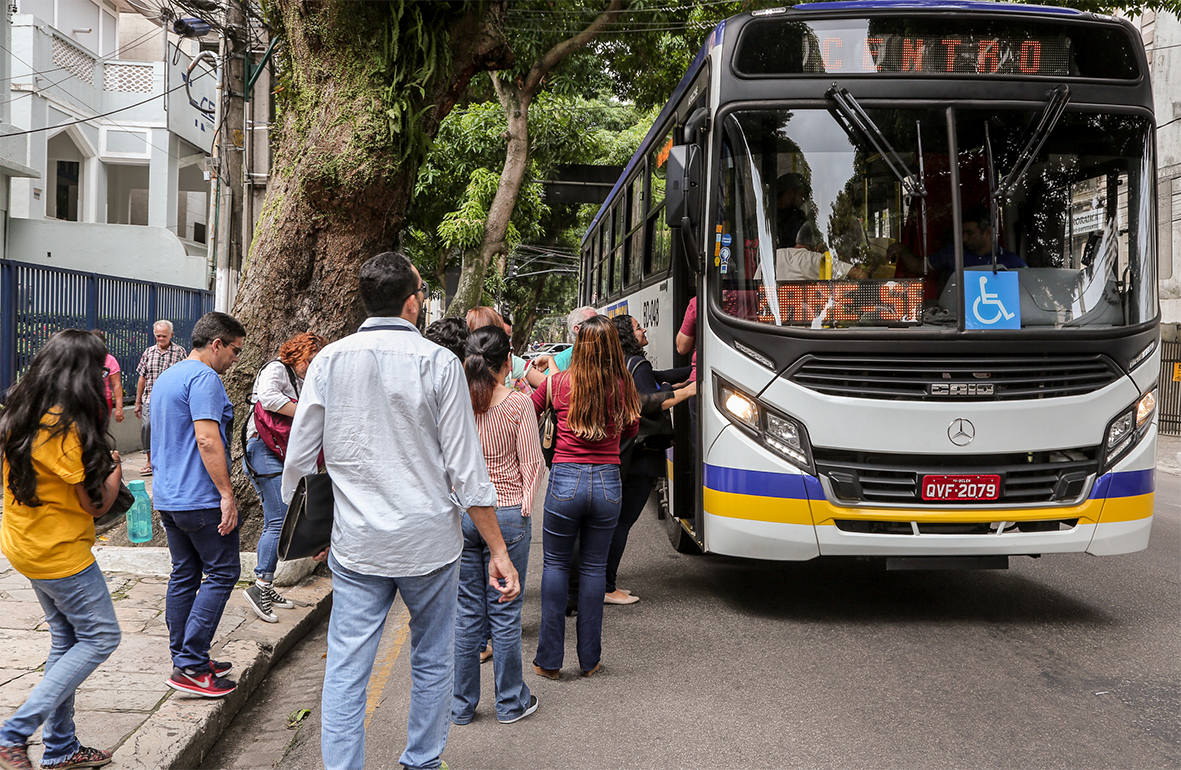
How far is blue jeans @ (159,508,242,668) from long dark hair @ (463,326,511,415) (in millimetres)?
1304

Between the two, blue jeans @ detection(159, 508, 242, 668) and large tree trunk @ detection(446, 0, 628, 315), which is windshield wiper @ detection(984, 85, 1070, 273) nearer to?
blue jeans @ detection(159, 508, 242, 668)

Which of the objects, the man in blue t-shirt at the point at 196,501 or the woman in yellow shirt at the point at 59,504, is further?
the man in blue t-shirt at the point at 196,501

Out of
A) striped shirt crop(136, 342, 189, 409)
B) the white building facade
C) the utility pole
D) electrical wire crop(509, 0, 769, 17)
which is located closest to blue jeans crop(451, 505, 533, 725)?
the utility pole

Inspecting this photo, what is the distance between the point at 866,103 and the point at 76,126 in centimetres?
2035

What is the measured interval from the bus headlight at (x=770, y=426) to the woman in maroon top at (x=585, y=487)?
0.87 meters

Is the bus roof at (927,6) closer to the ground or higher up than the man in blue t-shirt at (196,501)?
higher up

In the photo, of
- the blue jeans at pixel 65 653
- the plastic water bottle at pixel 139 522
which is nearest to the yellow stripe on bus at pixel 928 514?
the blue jeans at pixel 65 653

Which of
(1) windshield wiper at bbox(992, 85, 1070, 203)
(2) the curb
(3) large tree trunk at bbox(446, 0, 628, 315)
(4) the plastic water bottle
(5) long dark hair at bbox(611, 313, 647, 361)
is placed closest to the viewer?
(2) the curb

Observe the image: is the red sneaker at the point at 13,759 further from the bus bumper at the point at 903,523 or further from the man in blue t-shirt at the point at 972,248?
the man in blue t-shirt at the point at 972,248

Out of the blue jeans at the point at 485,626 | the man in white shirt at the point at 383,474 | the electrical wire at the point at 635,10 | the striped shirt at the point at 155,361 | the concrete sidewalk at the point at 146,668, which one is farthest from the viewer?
the electrical wire at the point at 635,10

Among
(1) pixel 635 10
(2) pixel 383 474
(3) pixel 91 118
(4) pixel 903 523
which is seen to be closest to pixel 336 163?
(2) pixel 383 474

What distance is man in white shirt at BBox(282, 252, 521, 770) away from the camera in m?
3.09

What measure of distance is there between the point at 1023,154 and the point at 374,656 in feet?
14.3

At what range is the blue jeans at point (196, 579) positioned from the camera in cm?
428
